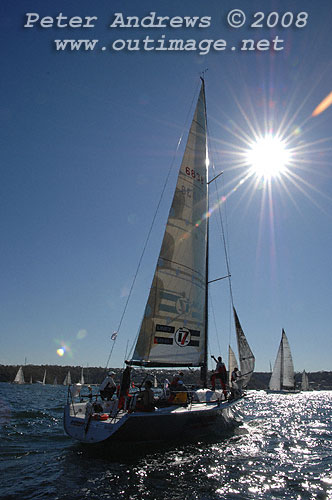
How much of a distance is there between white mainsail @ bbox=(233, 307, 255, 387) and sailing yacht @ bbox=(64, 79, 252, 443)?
0.75 feet

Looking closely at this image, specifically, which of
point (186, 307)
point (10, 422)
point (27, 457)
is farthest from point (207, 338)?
point (10, 422)

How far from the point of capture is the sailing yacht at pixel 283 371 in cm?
6700

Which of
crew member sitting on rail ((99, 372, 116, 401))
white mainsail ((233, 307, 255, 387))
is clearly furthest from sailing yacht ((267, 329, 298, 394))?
crew member sitting on rail ((99, 372, 116, 401))

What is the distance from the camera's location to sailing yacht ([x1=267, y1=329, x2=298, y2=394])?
220 ft

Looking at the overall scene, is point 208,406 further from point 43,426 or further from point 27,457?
point 43,426

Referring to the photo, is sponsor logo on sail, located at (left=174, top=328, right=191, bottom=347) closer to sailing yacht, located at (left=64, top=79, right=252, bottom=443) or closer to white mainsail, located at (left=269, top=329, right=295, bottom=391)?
sailing yacht, located at (left=64, top=79, right=252, bottom=443)

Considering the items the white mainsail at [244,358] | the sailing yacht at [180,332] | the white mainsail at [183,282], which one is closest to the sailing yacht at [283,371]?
the white mainsail at [244,358]

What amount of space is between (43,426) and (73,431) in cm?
869

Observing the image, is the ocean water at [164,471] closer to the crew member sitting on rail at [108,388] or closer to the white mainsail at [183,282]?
the crew member sitting on rail at [108,388]

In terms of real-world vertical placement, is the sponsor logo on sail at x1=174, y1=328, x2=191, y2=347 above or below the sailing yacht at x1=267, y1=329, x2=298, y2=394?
above

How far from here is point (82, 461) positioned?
389 inches

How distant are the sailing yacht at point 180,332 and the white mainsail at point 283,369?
55.3 metres

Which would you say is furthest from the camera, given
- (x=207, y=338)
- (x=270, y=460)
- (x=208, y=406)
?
(x=207, y=338)

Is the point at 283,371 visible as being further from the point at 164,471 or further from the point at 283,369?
the point at 164,471
